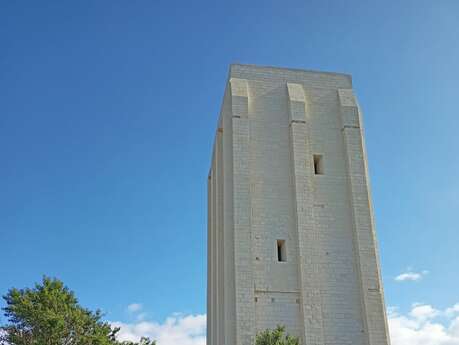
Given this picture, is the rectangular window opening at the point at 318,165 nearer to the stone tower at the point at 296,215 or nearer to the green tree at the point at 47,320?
the stone tower at the point at 296,215

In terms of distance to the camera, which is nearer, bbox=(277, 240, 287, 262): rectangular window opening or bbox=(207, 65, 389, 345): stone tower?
bbox=(207, 65, 389, 345): stone tower

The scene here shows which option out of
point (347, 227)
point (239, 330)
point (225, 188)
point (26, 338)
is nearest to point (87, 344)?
point (26, 338)

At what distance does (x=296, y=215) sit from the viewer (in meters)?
28.8

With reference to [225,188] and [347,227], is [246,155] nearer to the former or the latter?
[225,188]

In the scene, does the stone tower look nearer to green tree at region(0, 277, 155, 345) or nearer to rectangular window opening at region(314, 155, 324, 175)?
rectangular window opening at region(314, 155, 324, 175)

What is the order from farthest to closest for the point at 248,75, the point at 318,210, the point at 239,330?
the point at 248,75, the point at 318,210, the point at 239,330

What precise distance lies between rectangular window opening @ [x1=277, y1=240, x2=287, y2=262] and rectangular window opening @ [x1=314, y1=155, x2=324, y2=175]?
4590mm

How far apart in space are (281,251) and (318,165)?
17.9ft

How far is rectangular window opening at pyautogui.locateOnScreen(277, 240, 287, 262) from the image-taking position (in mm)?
28203

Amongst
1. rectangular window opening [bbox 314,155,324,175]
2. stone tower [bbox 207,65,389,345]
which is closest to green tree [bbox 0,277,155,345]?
stone tower [bbox 207,65,389,345]

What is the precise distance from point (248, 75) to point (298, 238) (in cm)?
1002

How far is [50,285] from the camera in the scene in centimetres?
2977

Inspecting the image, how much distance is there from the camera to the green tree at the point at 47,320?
27234 mm

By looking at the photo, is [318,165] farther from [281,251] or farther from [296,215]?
[281,251]
